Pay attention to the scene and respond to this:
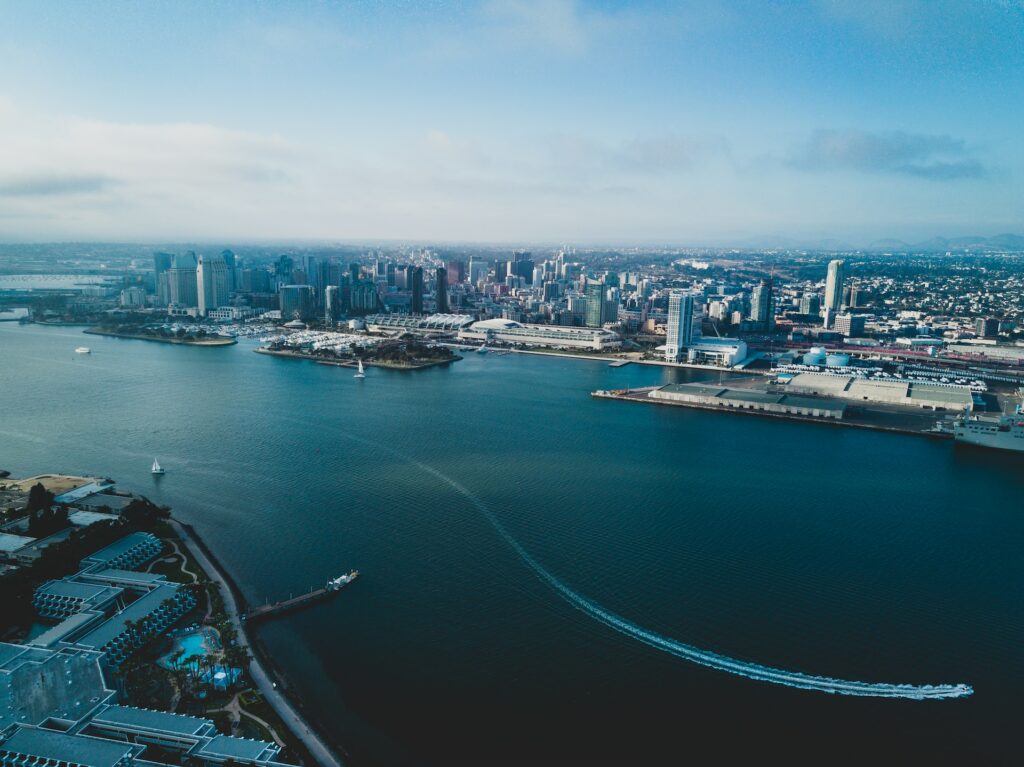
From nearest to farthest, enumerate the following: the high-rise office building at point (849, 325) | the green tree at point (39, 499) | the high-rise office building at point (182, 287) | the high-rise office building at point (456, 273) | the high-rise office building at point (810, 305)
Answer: the green tree at point (39, 499) → the high-rise office building at point (849, 325) → the high-rise office building at point (182, 287) → the high-rise office building at point (810, 305) → the high-rise office building at point (456, 273)

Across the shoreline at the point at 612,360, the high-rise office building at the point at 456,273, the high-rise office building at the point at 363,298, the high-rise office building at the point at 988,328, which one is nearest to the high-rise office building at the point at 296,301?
the high-rise office building at the point at 363,298

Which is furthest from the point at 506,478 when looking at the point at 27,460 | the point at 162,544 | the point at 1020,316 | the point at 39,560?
the point at 1020,316

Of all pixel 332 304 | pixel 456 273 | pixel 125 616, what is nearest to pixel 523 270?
pixel 456 273

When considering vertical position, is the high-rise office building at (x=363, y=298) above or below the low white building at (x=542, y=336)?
above

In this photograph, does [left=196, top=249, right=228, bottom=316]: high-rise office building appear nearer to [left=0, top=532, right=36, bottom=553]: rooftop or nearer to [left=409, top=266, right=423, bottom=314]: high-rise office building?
[left=409, top=266, right=423, bottom=314]: high-rise office building

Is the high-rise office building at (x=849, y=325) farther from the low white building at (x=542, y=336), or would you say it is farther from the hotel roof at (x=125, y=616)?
the hotel roof at (x=125, y=616)

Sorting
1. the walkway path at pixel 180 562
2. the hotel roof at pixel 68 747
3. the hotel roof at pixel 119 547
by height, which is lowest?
the walkway path at pixel 180 562

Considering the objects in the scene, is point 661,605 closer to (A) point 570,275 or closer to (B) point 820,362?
(B) point 820,362
